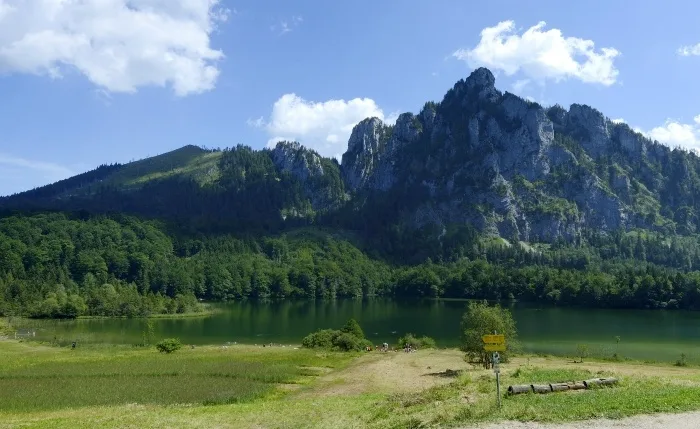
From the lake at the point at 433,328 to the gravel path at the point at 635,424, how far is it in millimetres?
63863

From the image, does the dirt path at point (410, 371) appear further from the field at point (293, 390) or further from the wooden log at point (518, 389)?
the wooden log at point (518, 389)

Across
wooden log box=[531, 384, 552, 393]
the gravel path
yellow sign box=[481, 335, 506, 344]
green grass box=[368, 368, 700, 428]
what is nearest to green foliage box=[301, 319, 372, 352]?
green grass box=[368, 368, 700, 428]

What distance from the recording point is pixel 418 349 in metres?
90.9

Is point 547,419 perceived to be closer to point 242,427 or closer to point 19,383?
point 242,427

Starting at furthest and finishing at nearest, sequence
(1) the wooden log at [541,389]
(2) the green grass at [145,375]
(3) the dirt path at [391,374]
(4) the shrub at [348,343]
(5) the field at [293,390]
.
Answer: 1. (4) the shrub at [348,343]
2. (3) the dirt path at [391,374]
3. (2) the green grass at [145,375]
4. (1) the wooden log at [541,389]
5. (5) the field at [293,390]

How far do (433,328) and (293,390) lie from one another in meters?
78.0

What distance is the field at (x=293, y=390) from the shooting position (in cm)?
2856

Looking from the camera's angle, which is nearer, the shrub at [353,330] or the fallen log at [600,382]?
the fallen log at [600,382]

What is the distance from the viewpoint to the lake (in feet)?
326

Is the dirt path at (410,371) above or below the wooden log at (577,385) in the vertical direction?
below

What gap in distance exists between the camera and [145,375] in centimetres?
6244

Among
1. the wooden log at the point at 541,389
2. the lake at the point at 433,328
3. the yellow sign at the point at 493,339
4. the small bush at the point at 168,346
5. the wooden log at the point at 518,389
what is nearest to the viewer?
the yellow sign at the point at 493,339

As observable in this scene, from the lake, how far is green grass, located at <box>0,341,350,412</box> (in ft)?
90.3

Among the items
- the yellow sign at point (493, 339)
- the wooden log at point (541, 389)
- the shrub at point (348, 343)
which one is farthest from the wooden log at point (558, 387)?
the shrub at point (348, 343)
